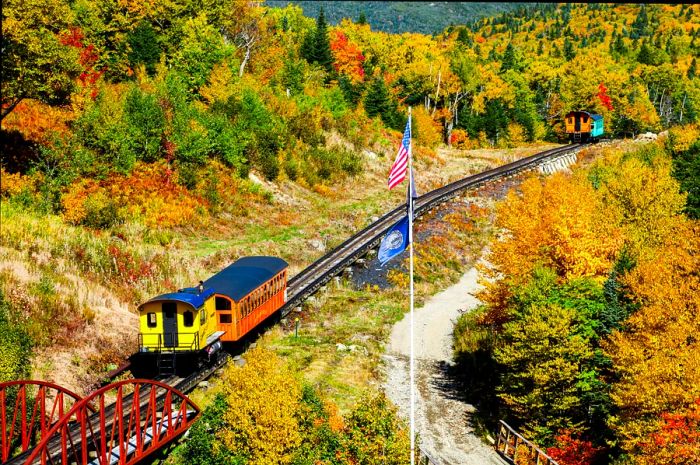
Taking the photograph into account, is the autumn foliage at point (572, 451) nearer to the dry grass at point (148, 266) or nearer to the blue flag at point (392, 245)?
the dry grass at point (148, 266)

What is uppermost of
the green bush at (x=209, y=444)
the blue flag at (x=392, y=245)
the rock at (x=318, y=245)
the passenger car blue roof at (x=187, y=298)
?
the blue flag at (x=392, y=245)

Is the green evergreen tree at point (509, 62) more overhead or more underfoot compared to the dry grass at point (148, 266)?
more overhead

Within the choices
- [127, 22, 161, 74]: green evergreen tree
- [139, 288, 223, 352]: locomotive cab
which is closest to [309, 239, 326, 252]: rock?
[139, 288, 223, 352]: locomotive cab

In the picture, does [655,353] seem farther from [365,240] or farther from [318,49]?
[318,49]

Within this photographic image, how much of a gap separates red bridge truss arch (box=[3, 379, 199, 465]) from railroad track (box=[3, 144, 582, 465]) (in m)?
0.13

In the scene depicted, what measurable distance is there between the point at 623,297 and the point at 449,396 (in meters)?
9.51

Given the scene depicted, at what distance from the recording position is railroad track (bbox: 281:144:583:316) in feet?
137

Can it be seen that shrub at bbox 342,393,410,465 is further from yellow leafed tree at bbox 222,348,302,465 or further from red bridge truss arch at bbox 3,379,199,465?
red bridge truss arch at bbox 3,379,199,465

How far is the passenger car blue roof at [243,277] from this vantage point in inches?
1208

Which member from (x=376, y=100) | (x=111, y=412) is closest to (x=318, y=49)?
(x=376, y=100)

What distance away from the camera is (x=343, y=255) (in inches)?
1916

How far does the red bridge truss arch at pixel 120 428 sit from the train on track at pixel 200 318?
5.98 feet

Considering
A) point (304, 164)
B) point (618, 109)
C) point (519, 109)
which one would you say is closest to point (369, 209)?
point (304, 164)

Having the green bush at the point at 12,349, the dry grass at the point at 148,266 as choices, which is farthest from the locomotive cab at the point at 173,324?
the green bush at the point at 12,349
